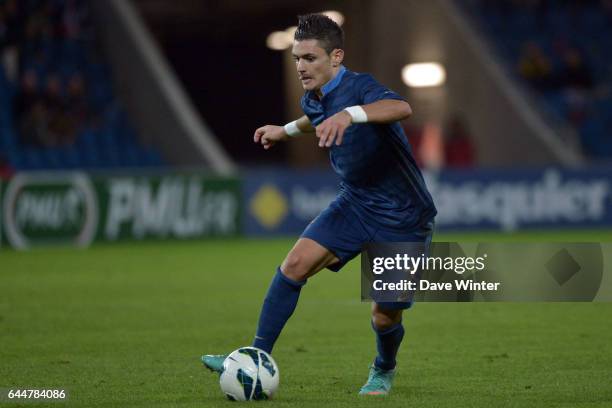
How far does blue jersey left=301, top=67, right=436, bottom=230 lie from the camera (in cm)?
622

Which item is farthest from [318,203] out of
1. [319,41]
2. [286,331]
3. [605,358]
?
[319,41]

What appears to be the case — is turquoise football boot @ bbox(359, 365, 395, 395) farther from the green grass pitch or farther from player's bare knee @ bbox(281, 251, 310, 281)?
player's bare knee @ bbox(281, 251, 310, 281)

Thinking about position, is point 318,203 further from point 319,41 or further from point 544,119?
point 319,41

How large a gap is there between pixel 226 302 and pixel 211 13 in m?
19.3

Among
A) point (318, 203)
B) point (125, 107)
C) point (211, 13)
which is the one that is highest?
point (211, 13)

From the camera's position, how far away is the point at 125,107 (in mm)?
24297

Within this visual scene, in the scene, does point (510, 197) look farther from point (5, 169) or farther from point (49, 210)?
point (5, 169)

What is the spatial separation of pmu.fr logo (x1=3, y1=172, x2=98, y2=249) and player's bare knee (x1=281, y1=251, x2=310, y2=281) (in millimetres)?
12588

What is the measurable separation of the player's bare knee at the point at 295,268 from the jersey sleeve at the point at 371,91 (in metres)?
0.87

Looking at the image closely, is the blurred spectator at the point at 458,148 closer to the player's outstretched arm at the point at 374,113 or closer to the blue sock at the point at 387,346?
the blue sock at the point at 387,346

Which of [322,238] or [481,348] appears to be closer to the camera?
[322,238]

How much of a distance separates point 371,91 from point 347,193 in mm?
640

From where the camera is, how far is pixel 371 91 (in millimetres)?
6055

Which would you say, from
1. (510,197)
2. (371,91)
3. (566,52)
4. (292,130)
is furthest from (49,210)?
(566,52)
